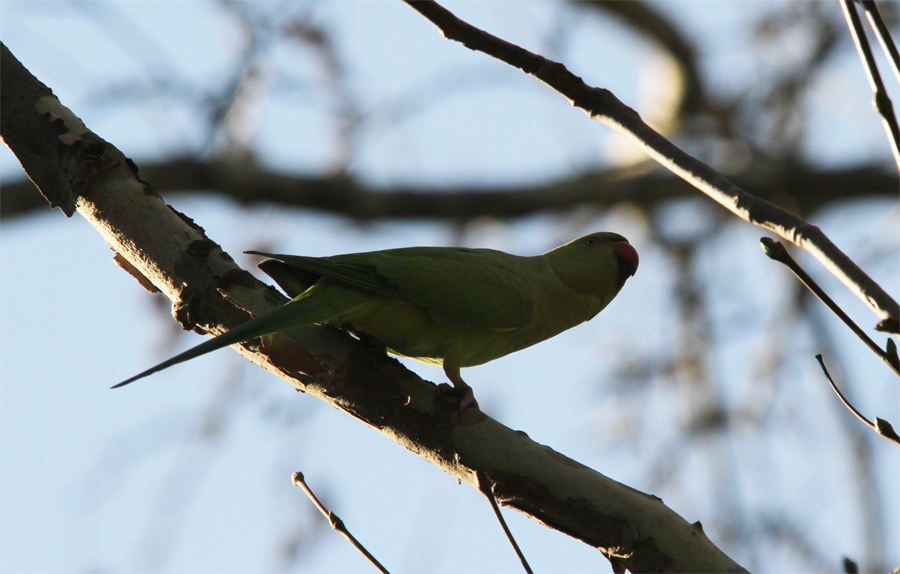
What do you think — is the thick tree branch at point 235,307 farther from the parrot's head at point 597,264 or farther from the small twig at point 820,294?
the parrot's head at point 597,264

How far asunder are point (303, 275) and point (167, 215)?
0.60m

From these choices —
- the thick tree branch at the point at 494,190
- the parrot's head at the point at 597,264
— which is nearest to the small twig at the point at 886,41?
the parrot's head at the point at 597,264

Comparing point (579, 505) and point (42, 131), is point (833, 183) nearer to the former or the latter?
point (579, 505)

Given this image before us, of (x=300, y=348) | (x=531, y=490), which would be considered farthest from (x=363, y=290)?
(x=531, y=490)

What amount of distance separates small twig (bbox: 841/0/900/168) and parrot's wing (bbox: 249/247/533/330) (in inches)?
66.9

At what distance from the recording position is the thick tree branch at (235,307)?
87.2 inches

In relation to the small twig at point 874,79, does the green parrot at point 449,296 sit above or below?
above

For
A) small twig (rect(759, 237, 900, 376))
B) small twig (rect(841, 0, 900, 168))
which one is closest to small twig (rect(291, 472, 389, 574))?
small twig (rect(759, 237, 900, 376))

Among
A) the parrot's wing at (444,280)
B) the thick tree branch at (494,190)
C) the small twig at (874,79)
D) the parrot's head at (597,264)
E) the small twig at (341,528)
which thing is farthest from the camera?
the thick tree branch at (494,190)

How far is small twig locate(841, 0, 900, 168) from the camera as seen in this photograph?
1.64 metres

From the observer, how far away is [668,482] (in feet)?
22.9

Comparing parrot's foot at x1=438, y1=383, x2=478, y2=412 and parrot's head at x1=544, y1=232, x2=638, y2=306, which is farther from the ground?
parrot's head at x1=544, y1=232, x2=638, y2=306

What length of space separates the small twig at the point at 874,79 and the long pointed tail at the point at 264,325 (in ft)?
5.56

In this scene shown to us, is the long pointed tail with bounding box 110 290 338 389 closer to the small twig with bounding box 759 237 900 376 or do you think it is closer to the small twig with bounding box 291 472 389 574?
the small twig with bounding box 291 472 389 574
